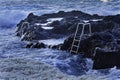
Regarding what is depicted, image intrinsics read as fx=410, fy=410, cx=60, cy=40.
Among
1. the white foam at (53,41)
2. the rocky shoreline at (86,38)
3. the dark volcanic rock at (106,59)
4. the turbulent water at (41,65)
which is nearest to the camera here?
the turbulent water at (41,65)

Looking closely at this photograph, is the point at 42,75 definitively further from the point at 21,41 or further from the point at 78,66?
the point at 21,41

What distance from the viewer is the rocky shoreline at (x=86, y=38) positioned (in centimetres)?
2055

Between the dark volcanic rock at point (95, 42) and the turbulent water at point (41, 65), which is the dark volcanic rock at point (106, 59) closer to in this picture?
the turbulent water at point (41, 65)

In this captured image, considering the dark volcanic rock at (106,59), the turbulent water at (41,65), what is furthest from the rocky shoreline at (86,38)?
the turbulent water at (41,65)

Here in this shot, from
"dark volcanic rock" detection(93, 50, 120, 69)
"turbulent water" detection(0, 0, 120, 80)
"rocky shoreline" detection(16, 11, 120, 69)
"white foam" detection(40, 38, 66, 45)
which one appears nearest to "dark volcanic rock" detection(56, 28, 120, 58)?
"rocky shoreline" detection(16, 11, 120, 69)

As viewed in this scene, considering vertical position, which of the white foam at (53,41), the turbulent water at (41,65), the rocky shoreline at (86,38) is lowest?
the white foam at (53,41)

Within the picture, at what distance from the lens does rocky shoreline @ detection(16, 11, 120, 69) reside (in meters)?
20.5

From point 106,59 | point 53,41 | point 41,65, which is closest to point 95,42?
point 106,59

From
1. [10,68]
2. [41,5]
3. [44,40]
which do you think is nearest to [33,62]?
[10,68]

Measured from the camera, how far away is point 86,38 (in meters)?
23.7

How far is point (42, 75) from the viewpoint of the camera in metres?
19.8

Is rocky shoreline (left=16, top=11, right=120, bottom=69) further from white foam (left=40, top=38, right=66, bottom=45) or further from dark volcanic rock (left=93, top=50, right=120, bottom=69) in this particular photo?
white foam (left=40, top=38, right=66, bottom=45)

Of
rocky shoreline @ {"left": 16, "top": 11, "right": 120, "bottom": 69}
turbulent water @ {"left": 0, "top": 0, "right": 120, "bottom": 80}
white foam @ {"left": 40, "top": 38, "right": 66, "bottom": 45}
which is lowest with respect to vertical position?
white foam @ {"left": 40, "top": 38, "right": 66, "bottom": 45}

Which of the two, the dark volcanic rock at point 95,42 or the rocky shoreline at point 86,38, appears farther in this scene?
the dark volcanic rock at point 95,42
